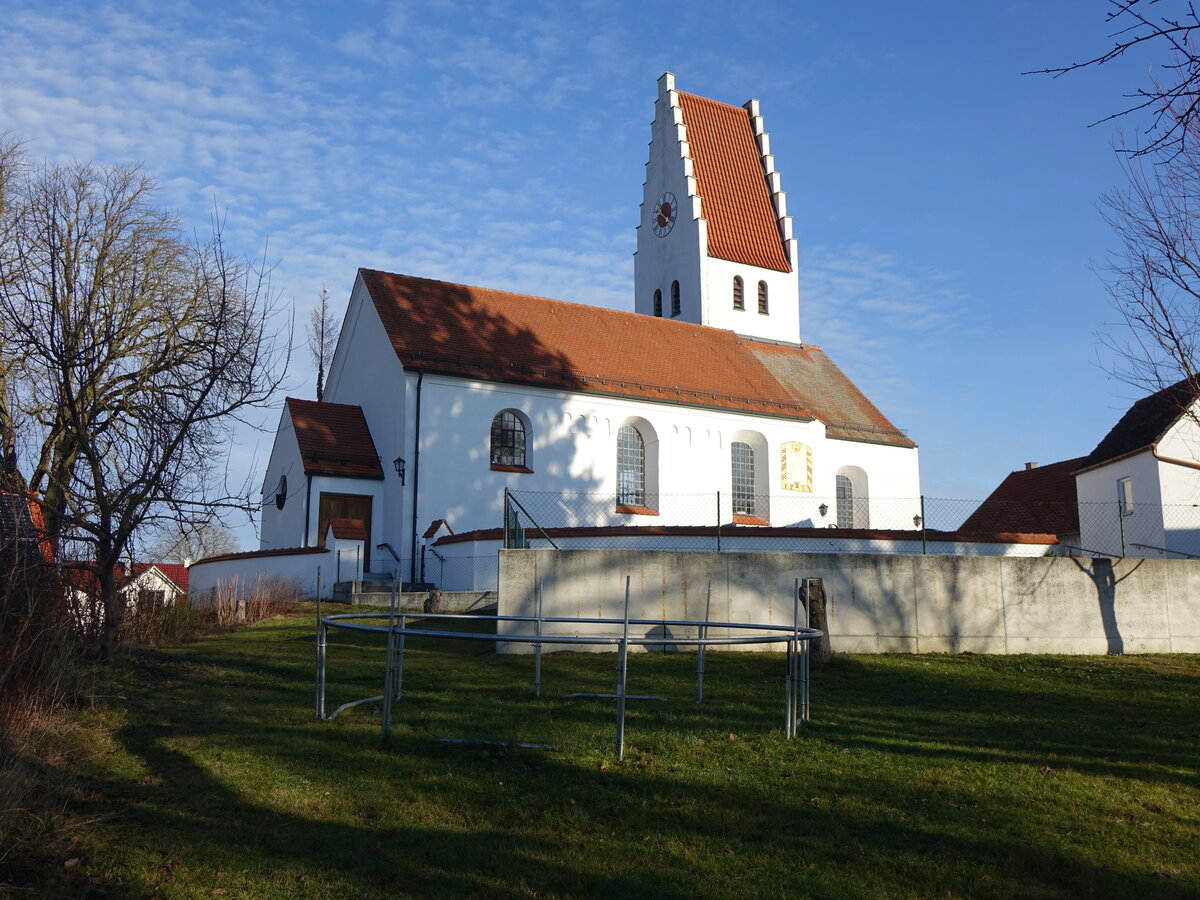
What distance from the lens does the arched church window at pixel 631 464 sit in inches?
1236

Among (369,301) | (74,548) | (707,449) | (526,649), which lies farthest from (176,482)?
(707,449)

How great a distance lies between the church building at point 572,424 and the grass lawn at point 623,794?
40.0ft

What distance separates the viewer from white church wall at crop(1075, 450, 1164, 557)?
84.8ft

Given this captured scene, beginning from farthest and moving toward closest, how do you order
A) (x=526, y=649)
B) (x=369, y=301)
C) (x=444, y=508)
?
(x=369, y=301)
(x=444, y=508)
(x=526, y=649)

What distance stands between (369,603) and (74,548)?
9393 mm

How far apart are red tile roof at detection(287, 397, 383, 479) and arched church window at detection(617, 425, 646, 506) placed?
7399 millimetres

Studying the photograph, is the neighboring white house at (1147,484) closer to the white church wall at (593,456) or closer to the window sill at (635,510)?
the white church wall at (593,456)

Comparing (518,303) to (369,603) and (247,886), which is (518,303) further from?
(247,886)

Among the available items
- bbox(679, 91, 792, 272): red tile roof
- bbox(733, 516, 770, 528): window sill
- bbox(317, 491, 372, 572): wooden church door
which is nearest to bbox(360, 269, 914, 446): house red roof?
bbox(733, 516, 770, 528): window sill

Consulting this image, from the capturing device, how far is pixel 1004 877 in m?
6.51

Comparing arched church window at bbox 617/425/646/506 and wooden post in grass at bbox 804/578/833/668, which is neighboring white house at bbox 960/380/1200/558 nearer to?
arched church window at bbox 617/425/646/506

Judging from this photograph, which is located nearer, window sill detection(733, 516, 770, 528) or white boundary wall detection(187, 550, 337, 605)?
white boundary wall detection(187, 550, 337, 605)

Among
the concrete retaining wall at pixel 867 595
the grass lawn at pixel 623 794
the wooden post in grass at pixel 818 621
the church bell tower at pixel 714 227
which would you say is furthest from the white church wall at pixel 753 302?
the grass lawn at pixel 623 794

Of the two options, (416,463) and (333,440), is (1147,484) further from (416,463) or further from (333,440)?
(333,440)
